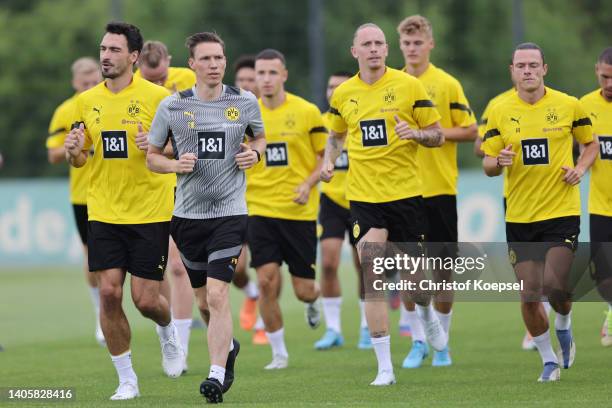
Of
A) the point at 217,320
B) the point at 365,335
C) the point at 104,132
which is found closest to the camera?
the point at 217,320

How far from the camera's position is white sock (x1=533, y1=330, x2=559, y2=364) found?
1067 cm

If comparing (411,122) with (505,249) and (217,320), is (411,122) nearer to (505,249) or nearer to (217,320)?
(505,249)

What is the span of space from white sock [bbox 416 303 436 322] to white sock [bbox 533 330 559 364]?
1.38 meters

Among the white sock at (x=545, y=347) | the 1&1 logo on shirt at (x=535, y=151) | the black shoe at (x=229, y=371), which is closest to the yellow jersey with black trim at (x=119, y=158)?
the black shoe at (x=229, y=371)

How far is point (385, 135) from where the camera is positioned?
36.0ft

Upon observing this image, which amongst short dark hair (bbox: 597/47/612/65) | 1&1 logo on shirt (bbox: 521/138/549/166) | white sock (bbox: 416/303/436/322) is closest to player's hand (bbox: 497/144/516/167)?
1&1 logo on shirt (bbox: 521/138/549/166)

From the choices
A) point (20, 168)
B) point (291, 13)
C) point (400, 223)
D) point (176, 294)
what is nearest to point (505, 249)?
point (400, 223)

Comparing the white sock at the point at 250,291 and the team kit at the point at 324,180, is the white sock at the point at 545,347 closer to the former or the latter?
the team kit at the point at 324,180

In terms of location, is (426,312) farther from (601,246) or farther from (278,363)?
(601,246)

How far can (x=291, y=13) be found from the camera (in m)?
27.5

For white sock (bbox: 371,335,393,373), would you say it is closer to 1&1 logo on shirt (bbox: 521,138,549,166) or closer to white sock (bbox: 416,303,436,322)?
white sock (bbox: 416,303,436,322)

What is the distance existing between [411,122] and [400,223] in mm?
825

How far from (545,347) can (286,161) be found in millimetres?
3323

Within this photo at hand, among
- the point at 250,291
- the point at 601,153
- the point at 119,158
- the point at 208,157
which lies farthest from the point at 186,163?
the point at 250,291
